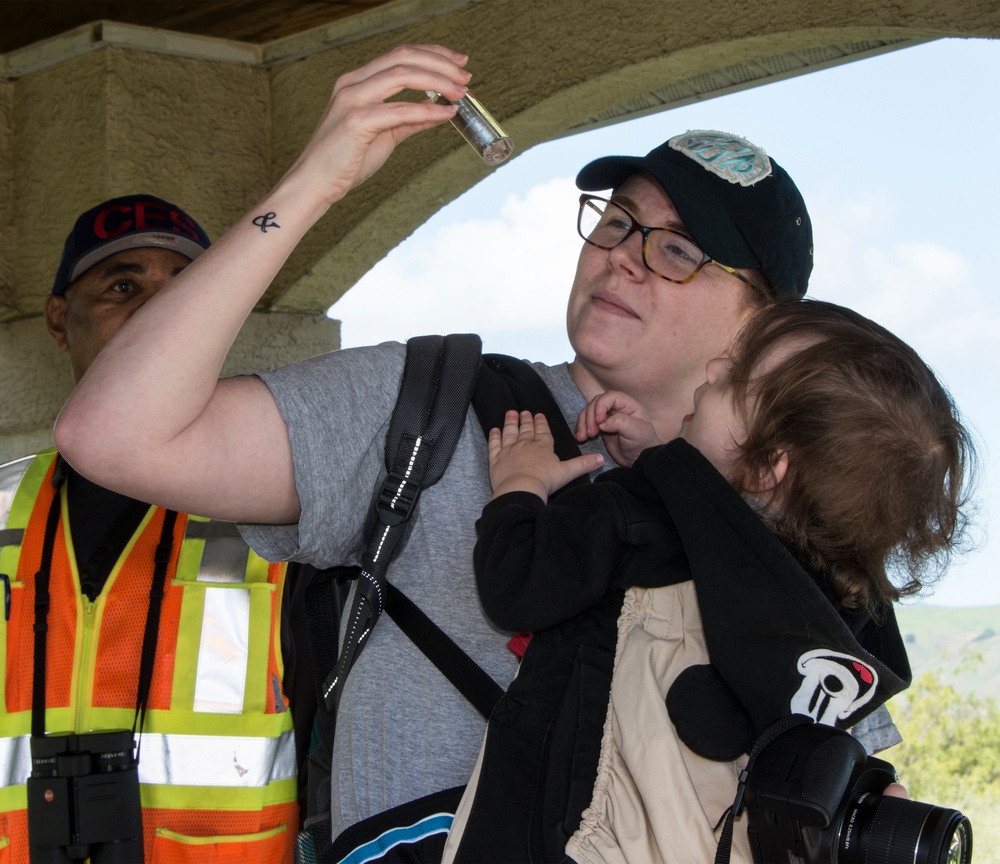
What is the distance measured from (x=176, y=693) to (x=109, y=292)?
3.43ft

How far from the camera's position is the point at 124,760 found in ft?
7.66

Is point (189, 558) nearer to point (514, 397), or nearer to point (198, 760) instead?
point (198, 760)

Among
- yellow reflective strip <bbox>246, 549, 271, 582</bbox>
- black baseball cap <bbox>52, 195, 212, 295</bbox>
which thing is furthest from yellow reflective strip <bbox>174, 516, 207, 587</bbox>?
black baseball cap <bbox>52, 195, 212, 295</bbox>

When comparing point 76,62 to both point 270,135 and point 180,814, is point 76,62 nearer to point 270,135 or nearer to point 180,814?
point 270,135

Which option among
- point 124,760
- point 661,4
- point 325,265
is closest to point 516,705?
point 124,760

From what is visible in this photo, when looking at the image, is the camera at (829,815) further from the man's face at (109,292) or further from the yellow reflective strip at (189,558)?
the man's face at (109,292)

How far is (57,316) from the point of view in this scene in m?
3.08

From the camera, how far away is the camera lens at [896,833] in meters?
1.24

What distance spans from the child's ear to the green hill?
15.9 feet

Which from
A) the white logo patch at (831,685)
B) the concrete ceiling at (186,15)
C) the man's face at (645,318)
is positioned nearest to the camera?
the white logo patch at (831,685)

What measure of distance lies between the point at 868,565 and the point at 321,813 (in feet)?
2.80

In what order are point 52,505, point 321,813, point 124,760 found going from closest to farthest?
point 321,813, point 124,760, point 52,505

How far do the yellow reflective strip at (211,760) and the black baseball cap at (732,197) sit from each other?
1298 millimetres

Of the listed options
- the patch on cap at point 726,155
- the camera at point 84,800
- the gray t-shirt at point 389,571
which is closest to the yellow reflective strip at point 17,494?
the camera at point 84,800
